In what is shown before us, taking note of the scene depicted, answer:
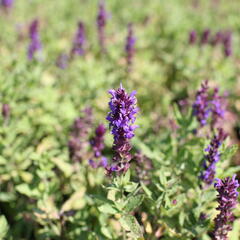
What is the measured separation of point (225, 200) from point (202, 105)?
158 centimetres

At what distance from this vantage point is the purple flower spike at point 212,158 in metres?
3.31

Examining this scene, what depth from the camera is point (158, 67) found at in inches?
295

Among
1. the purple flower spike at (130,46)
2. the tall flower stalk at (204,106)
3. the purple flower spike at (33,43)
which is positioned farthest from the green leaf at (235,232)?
the purple flower spike at (33,43)

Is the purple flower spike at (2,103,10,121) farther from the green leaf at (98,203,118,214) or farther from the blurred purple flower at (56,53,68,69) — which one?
the blurred purple flower at (56,53,68,69)

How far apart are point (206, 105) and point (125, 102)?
1.74m

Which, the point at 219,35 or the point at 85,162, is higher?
the point at 219,35

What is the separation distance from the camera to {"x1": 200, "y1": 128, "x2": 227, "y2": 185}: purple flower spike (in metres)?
3.31

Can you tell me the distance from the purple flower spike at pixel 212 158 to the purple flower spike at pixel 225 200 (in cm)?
50

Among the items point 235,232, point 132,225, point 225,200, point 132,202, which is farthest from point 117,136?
point 235,232

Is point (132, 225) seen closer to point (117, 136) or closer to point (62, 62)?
point (117, 136)

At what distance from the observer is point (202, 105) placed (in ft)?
13.4

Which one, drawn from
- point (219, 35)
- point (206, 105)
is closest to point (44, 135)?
point (206, 105)

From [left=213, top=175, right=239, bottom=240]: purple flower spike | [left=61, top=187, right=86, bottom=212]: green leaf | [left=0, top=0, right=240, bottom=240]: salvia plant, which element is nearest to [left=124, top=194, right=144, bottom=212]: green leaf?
[left=0, top=0, right=240, bottom=240]: salvia plant

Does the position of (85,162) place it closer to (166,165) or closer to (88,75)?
(166,165)
